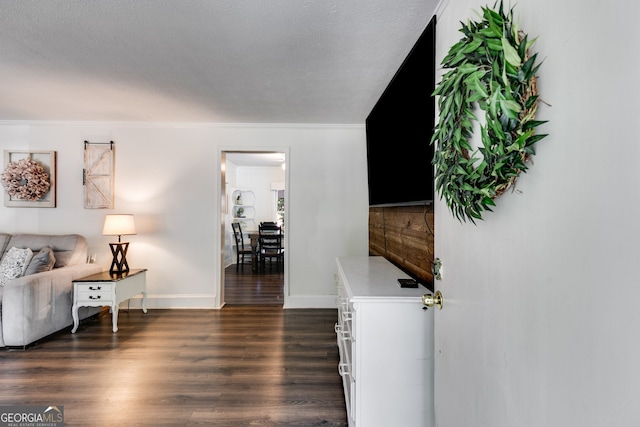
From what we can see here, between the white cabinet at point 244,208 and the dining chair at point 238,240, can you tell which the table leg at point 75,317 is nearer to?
the dining chair at point 238,240

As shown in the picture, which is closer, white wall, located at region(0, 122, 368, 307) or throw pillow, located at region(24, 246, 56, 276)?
throw pillow, located at region(24, 246, 56, 276)

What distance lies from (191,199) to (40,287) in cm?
167

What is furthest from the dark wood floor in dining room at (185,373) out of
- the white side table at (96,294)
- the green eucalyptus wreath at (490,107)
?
the green eucalyptus wreath at (490,107)

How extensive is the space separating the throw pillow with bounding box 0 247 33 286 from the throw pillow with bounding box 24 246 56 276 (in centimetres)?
5

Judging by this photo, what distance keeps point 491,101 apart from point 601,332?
21.2 inches

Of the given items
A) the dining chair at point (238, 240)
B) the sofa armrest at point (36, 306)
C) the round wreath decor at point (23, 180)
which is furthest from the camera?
the dining chair at point (238, 240)

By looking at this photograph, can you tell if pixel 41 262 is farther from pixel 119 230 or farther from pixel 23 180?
pixel 23 180

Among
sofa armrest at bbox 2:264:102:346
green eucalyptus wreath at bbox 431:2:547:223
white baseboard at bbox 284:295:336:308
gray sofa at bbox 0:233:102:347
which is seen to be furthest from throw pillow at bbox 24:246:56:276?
green eucalyptus wreath at bbox 431:2:547:223

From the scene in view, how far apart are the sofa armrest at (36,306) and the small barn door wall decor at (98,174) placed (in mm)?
988

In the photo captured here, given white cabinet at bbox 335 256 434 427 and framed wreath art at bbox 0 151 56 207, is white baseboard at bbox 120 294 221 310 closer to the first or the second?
framed wreath art at bbox 0 151 56 207

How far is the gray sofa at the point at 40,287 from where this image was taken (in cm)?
264

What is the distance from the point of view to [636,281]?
0.48 meters

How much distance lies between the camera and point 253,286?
487cm

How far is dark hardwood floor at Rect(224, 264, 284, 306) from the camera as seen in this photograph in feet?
13.6
